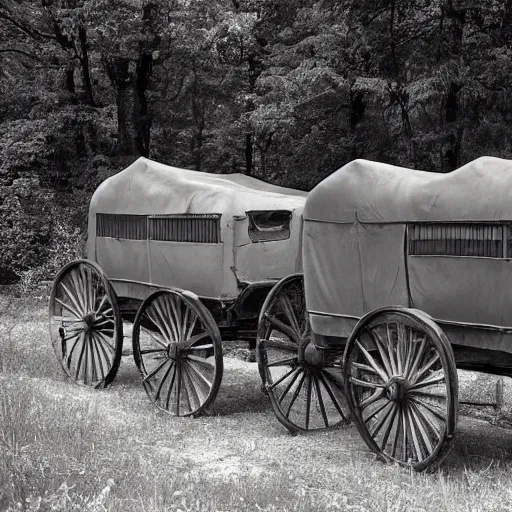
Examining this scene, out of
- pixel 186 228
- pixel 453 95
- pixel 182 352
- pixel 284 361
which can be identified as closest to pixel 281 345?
pixel 284 361

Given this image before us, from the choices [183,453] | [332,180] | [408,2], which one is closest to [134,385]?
[183,453]

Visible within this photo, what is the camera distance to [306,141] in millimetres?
19172

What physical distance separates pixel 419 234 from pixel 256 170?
19.5 m

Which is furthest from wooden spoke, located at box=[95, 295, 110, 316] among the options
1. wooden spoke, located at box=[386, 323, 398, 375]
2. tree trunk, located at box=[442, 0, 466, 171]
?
tree trunk, located at box=[442, 0, 466, 171]

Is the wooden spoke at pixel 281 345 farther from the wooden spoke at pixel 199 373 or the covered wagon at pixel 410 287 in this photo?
the wooden spoke at pixel 199 373

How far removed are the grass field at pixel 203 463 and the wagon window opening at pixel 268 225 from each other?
1.86 meters

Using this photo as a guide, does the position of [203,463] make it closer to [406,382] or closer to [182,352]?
[406,382]

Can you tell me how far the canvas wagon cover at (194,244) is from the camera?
29.3ft

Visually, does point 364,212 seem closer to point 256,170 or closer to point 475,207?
point 475,207

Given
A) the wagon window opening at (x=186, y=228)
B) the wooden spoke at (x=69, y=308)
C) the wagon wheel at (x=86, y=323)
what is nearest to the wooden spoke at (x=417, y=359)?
the wagon window opening at (x=186, y=228)

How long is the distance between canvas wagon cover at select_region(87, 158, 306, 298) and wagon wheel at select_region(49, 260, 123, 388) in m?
0.33

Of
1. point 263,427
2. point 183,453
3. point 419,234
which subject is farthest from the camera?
point 263,427

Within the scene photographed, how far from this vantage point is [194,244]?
30.0ft

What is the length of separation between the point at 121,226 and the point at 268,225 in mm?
1804
